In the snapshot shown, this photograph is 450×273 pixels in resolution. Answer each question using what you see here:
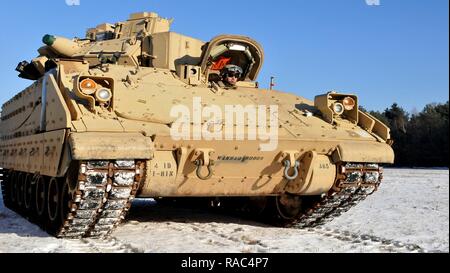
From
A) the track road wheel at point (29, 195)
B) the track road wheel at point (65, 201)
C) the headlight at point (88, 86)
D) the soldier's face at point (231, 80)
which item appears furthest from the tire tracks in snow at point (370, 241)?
the track road wheel at point (29, 195)

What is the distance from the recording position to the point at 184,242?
7.38m

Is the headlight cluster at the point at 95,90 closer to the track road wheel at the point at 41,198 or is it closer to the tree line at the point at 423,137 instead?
the track road wheel at the point at 41,198

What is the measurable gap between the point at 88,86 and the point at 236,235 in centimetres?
293

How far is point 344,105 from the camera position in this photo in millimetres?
8953

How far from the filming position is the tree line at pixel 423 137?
36.1 m

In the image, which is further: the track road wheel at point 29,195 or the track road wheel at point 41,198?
the track road wheel at point 29,195

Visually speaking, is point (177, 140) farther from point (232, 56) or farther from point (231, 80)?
point (232, 56)

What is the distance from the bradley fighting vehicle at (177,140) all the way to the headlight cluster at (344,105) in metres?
0.02

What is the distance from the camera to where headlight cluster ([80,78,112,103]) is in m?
7.04

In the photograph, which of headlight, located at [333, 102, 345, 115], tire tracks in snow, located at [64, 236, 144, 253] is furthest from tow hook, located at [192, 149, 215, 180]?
headlight, located at [333, 102, 345, 115]

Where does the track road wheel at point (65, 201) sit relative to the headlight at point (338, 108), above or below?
below

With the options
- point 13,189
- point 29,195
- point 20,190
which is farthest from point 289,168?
point 13,189
